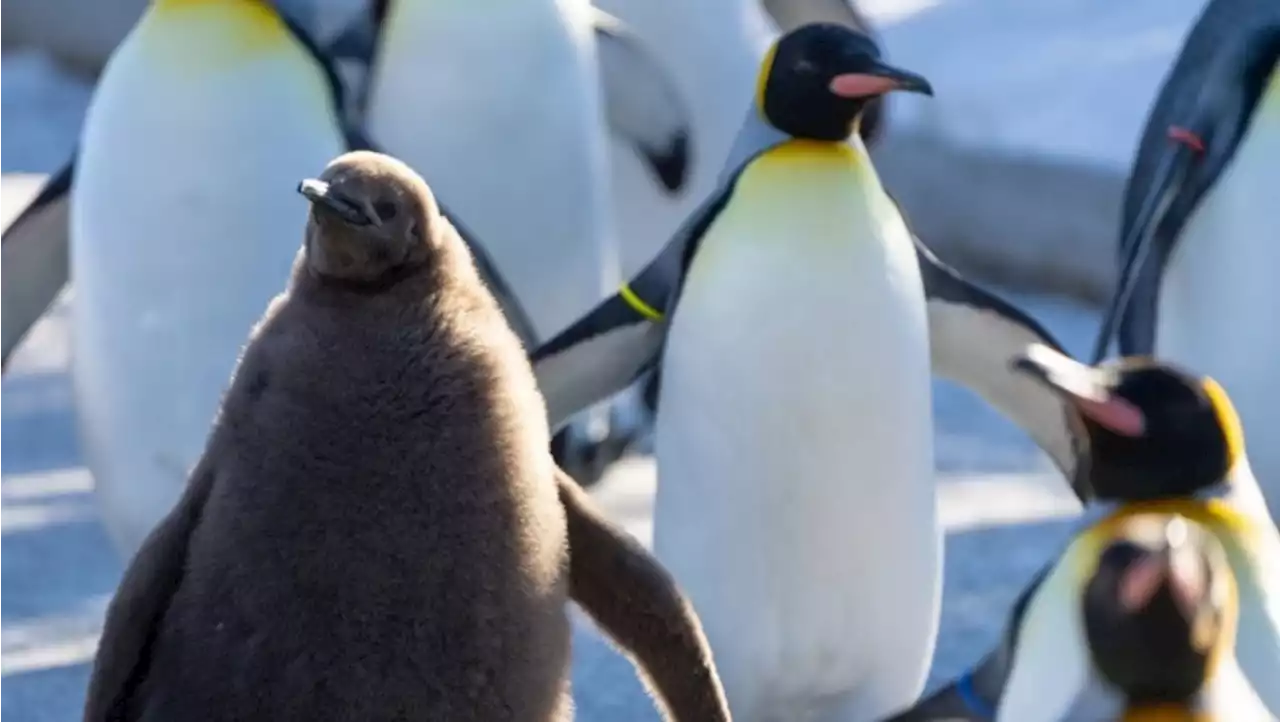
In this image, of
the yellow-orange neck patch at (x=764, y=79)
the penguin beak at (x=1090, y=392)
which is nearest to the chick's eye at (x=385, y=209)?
the penguin beak at (x=1090, y=392)

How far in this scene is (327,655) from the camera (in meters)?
1.78

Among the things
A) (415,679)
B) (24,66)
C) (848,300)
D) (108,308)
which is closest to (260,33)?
(108,308)

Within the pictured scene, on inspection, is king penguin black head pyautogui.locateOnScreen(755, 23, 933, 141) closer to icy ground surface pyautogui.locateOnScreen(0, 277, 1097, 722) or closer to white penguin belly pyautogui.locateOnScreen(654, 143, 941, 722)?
white penguin belly pyautogui.locateOnScreen(654, 143, 941, 722)

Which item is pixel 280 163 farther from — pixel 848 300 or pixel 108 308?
pixel 848 300

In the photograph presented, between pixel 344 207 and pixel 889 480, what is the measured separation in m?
1.08

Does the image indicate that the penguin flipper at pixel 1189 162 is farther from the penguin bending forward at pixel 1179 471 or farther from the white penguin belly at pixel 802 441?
the penguin bending forward at pixel 1179 471

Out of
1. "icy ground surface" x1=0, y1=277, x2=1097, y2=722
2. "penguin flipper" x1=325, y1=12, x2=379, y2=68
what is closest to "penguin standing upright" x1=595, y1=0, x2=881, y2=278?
"icy ground surface" x1=0, y1=277, x2=1097, y2=722

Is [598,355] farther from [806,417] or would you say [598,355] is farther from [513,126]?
[513,126]

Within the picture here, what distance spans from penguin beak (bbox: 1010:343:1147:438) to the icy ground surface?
1000 mm

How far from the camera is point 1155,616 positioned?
166 centimetres

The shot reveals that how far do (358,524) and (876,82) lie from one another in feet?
3.50

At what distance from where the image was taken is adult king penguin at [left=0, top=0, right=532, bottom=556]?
9.01 feet

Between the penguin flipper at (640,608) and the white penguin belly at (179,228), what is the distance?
0.87 meters

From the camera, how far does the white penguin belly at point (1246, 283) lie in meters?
3.12
